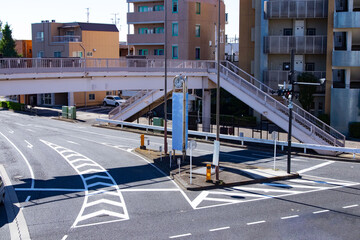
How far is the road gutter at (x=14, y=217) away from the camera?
52.6ft

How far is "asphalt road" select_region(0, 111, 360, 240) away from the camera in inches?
642

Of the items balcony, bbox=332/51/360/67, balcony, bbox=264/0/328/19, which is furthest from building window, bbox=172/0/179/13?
balcony, bbox=332/51/360/67

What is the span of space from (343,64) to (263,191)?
23198 millimetres

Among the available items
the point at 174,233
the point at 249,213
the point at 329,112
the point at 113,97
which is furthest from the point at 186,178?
the point at 113,97

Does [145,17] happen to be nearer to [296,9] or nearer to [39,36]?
[39,36]

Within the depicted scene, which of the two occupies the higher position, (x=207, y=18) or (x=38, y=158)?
(x=207, y=18)

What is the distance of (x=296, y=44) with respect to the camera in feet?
146

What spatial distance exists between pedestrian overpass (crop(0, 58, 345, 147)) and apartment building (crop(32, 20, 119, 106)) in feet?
90.9

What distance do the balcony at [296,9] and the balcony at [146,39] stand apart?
59.2 feet

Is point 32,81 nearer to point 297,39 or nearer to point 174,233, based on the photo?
point 174,233

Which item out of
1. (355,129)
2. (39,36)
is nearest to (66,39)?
(39,36)

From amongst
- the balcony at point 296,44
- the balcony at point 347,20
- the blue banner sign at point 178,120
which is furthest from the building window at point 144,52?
the blue banner sign at point 178,120

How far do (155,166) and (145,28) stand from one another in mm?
37830

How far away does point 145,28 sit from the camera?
62219mm
